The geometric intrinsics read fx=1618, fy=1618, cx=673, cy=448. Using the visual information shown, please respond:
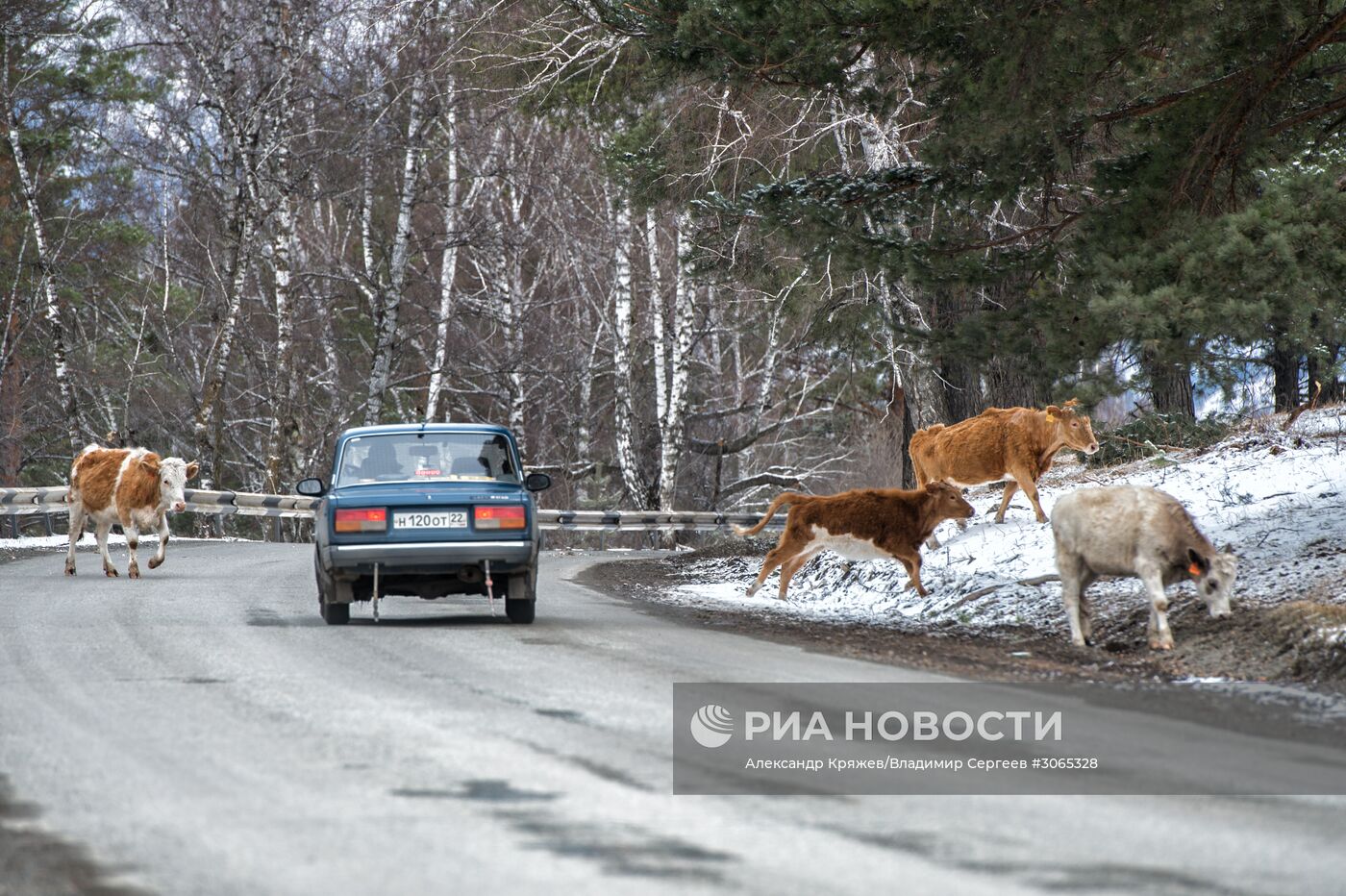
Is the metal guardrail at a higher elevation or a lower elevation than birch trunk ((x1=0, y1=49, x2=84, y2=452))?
lower

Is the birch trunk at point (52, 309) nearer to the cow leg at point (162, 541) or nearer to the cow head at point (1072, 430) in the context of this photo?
the cow leg at point (162, 541)

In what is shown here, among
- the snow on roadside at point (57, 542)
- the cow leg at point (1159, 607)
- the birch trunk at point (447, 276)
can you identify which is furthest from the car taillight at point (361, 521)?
the birch trunk at point (447, 276)

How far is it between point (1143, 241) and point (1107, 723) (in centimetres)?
597

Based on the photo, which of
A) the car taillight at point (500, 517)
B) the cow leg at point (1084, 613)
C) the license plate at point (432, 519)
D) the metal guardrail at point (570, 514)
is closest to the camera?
the cow leg at point (1084, 613)

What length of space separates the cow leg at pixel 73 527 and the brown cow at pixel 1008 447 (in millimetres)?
10828

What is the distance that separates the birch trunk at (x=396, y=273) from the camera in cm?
3161

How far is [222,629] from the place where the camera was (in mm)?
13375

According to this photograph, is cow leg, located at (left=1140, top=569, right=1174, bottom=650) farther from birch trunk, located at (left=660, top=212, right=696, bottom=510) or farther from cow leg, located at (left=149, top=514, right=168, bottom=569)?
birch trunk, located at (left=660, top=212, right=696, bottom=510)

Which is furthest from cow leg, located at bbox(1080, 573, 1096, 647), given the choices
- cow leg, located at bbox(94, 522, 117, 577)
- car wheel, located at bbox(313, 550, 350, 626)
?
cow leg, located at bbox(94, 522, 117, 577)

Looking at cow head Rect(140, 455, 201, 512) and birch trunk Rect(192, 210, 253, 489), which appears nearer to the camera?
cow head Rect(140, 455, 201, 512)

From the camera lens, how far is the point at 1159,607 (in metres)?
12.0

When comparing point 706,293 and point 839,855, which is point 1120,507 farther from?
point 706,293

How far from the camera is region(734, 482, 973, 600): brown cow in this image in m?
16.4

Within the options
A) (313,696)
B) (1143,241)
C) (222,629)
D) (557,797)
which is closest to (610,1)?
(1143,241)
